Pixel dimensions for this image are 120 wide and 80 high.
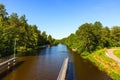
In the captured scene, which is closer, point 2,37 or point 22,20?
point 2,37

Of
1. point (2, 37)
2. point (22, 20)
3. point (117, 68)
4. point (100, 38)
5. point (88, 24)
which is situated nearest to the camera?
point (117, 68)

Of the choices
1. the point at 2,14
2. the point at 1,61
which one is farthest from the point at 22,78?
the point at 2,14

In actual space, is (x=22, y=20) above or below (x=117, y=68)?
above

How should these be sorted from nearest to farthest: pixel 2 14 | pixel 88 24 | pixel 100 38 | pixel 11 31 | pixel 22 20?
pixel 11 31 → pixel 2 14 → pixel 88 24 → pixel 100 38 → pixel 22 20

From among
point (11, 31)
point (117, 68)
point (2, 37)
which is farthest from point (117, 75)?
point (11, 31)

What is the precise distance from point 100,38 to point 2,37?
46.0 m

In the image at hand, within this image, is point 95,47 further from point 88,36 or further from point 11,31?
point 11,31

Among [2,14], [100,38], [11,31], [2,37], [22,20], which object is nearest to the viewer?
[2,37]

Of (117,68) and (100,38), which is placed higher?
(100,38)

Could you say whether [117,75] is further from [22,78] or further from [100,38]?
[100,38]

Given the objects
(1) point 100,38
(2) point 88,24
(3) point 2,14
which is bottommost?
(1) point 100,38

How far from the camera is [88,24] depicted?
6762 cm

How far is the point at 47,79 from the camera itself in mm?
27609

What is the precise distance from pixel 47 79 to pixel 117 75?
12824 mm
